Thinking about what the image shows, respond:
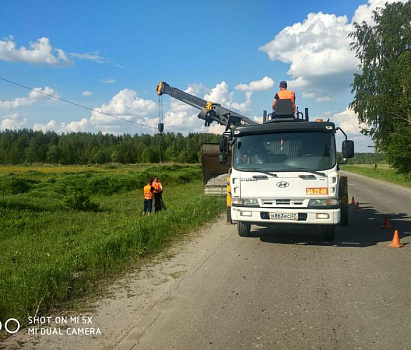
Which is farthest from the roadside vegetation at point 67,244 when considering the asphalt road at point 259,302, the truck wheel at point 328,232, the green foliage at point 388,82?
the green foliage at point 388,82

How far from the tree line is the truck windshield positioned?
8031cm

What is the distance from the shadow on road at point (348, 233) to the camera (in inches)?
327

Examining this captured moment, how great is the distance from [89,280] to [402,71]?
2687 cm

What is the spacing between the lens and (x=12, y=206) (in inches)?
628

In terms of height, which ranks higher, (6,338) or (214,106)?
(214,106)

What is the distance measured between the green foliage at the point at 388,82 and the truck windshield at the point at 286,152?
2144 centimetres

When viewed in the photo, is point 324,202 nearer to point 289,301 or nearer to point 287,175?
point 287,175

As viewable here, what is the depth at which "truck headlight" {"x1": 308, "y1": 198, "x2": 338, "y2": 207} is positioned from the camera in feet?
24.0

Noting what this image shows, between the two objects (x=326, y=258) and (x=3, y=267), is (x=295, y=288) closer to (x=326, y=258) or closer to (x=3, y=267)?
(x=326, y=258)

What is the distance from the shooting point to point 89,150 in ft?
362

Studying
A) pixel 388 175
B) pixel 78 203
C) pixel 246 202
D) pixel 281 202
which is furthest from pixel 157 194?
pixel 388 175

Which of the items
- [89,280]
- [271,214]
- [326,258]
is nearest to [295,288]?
[326,258]

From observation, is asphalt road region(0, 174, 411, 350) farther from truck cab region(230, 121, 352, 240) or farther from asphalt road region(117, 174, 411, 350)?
truck cab region(230, 121, 352, 240)

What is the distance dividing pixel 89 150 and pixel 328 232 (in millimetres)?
108668
